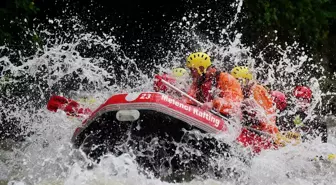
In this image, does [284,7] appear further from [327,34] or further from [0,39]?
[0,39]

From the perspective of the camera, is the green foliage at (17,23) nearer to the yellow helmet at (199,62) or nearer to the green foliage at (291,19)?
the yellow helmet at (199,62)

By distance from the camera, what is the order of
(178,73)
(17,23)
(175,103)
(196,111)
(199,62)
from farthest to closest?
(17,23) < (178,73) < (199,62) < (196,111) < (175,103)

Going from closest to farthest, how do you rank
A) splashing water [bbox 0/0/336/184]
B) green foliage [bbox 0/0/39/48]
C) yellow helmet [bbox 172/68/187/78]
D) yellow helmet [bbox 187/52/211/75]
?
splashing water [bbox 0/0/336/184] → yellow helmet [bbox 187/52/211/75] → yellow helmet [bbox 172/68/187/78] → green foliage [bbox 0/0/39/48]

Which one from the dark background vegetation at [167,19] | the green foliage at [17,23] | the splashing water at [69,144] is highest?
the dark background vegetation at [167,19]

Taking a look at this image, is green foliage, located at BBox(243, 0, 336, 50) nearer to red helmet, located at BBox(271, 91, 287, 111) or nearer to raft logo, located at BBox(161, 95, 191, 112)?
red helmet, located at BBox(271, 91, 287, 111)

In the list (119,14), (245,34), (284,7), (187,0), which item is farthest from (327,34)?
(119,14)

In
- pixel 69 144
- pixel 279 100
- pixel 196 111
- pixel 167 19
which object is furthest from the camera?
pixel 167 19

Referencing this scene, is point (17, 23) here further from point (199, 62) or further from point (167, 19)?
point (167, 19)

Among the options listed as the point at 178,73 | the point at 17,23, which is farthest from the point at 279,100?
the point at 17,23

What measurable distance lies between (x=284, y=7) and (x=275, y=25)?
1.67 feet

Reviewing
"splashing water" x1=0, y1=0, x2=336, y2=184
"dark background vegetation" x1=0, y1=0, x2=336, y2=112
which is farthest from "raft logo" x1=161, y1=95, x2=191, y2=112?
"dark background vegetation" x1=0, y1=0, x2=336, y2=112

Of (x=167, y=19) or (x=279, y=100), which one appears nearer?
(x=279, y=100)

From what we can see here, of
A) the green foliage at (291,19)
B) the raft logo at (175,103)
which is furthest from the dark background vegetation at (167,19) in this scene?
the raft logo at (175,103)

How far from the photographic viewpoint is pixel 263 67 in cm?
1248
